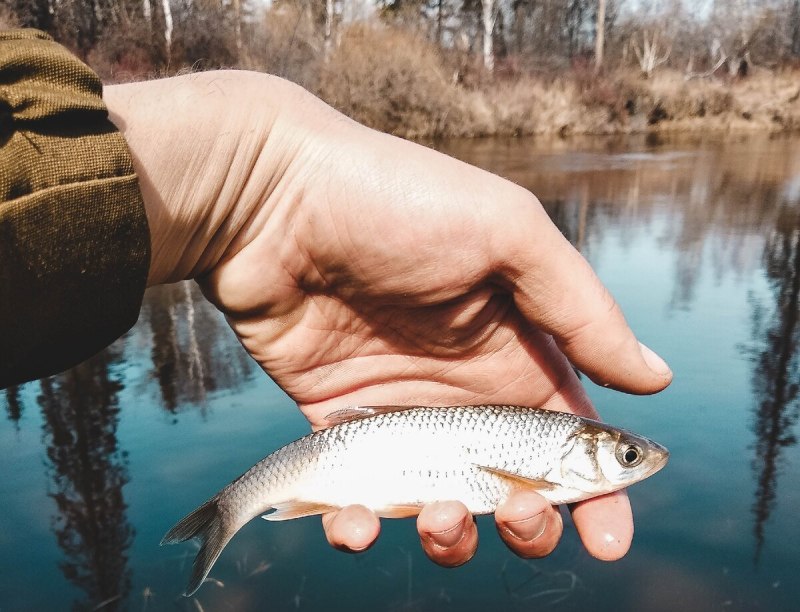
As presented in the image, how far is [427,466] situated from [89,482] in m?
3.58

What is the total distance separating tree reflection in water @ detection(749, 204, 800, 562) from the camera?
5203mm

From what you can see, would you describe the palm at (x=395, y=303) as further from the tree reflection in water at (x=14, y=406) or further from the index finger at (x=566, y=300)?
the tree reflection in water at (x=14, y=406)

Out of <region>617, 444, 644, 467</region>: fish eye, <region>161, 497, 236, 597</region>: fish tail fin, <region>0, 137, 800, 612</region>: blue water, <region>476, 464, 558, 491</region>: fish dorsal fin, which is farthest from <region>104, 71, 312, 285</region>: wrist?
<region>0, 137, 800, 612</region>: blue water

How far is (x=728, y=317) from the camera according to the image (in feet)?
26.6

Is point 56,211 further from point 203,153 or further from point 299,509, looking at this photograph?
point 299,509

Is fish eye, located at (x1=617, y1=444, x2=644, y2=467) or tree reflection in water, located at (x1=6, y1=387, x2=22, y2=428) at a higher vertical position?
fish eye, located at (x1=617, y1=444, x2=644, y2=467)

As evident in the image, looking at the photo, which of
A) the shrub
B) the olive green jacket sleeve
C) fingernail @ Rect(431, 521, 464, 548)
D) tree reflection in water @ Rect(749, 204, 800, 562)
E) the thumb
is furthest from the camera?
the shrub

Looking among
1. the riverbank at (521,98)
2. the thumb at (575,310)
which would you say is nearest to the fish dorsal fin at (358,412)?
the thumb at (575,310)

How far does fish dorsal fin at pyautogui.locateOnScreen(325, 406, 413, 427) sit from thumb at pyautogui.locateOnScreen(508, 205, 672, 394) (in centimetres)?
72

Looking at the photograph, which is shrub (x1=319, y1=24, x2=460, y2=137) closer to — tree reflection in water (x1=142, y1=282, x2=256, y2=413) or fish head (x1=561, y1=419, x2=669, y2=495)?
tree reflection in water (x1=142, y1=282, x2=256, y2=413)

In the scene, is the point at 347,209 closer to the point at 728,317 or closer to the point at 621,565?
the point at 621,565

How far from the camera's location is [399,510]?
9.52 ft

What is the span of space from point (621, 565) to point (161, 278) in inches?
136

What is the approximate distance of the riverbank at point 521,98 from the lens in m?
28.7
